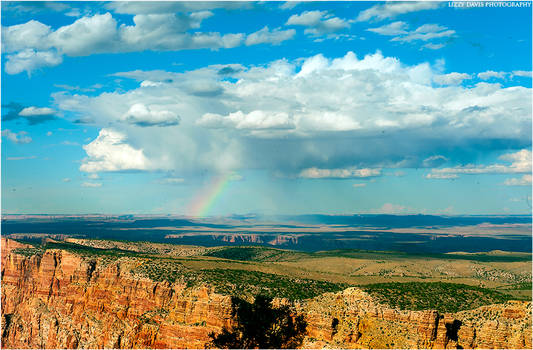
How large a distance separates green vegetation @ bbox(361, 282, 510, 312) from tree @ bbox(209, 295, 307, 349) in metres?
10.6

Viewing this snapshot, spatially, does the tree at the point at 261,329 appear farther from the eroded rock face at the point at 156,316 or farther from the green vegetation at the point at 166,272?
the green vegetation at the point at 166,272

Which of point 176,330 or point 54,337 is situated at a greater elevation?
point 176,330

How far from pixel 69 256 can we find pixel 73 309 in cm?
1040

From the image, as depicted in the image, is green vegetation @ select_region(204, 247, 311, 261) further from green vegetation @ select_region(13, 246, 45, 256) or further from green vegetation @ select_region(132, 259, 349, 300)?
green vegetation @ select_region(132, 259, 349, 300)

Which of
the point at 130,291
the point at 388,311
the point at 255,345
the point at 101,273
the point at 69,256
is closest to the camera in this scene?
the point at 388,311

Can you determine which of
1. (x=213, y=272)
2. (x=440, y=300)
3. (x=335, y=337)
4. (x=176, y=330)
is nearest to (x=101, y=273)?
(x=213, y=272)

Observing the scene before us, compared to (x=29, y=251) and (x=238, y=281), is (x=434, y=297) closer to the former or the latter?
(x=238, y=281)

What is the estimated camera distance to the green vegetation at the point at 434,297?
232 ft

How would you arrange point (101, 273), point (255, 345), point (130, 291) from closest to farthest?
1. point (255, 345)
2. point (130, 291)
3. point (101, 273)

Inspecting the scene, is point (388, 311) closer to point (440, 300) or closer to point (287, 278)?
point (440, 300)

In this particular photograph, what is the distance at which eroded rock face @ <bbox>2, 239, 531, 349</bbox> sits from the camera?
6272 cm

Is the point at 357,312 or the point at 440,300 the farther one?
the point at 440,300

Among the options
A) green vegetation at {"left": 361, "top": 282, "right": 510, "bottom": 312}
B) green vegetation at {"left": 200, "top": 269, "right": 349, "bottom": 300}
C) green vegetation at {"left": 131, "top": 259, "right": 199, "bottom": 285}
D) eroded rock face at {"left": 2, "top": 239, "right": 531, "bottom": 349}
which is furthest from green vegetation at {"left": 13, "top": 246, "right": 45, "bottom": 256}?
green vegetation at {"left": 361, "top": 282, "right": 510, "bottom": 312}

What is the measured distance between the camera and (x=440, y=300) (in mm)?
74688
